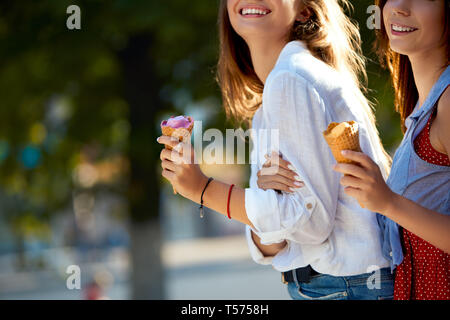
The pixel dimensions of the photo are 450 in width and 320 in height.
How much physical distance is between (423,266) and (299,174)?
0.45 meters

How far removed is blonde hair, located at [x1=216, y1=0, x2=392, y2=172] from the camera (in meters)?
2.32

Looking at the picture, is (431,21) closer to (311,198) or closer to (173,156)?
(311,198)

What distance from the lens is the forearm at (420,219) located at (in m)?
1.77

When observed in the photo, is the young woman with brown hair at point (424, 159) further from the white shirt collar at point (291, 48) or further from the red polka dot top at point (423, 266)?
the white shirt collar at point (291, 48)

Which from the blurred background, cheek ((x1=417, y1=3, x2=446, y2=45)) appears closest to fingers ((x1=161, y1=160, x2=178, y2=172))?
cheek ((x1=417, y1=3, x2=446, y2=45))

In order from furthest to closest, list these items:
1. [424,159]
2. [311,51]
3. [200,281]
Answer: [200,281] < [311,51] < [424,159]

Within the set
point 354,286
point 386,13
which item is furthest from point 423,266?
point 386,13

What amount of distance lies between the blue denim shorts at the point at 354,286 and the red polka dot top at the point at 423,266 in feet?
0.13

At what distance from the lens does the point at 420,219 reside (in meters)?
1.79

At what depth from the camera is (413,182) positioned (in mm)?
1992

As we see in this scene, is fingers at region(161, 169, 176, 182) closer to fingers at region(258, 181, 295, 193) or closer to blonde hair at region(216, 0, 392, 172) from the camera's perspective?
fingers at region(258, 181, 295, 193)

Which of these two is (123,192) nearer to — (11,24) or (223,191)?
(11,24)
